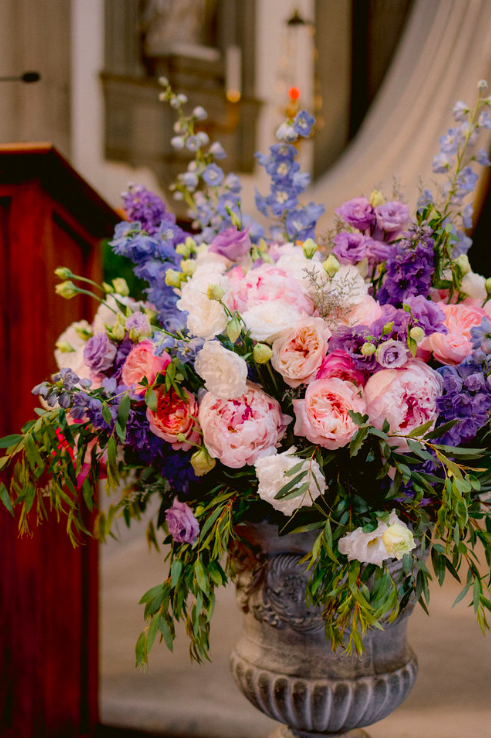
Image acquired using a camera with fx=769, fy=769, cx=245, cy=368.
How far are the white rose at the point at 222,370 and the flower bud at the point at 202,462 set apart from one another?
79mm

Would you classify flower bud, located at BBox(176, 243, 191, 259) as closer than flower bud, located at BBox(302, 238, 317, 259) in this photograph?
No

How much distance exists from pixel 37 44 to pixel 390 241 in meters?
3.42

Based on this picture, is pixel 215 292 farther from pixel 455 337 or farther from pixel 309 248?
pixel 455 337

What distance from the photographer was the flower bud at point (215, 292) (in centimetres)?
81

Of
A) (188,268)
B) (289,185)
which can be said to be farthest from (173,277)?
(289,185)

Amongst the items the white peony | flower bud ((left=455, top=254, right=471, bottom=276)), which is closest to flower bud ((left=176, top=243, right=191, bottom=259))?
the white peony

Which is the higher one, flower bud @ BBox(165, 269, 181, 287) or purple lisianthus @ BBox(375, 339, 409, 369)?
flower bud @ BBox(165, 269, 181, 287)

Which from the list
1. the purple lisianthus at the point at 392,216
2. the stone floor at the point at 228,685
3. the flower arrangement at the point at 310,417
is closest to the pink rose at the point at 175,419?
the flower arrangement at the point at 310,417

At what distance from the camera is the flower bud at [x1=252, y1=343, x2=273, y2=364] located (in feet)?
2.64

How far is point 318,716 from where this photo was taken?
976 millimetres

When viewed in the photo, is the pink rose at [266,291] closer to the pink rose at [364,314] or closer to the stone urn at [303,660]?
the pink rose at [364,314]

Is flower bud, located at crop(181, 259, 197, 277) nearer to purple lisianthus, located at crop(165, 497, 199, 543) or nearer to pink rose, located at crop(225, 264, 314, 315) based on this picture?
pink rose, located at crop(225, 264, 314, 315)

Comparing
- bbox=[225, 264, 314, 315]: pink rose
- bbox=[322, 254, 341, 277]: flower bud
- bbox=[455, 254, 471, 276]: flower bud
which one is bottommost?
bbox=[225, 264, 314, 315]: pink rose

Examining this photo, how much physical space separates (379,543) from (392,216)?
A: 1.32ft
